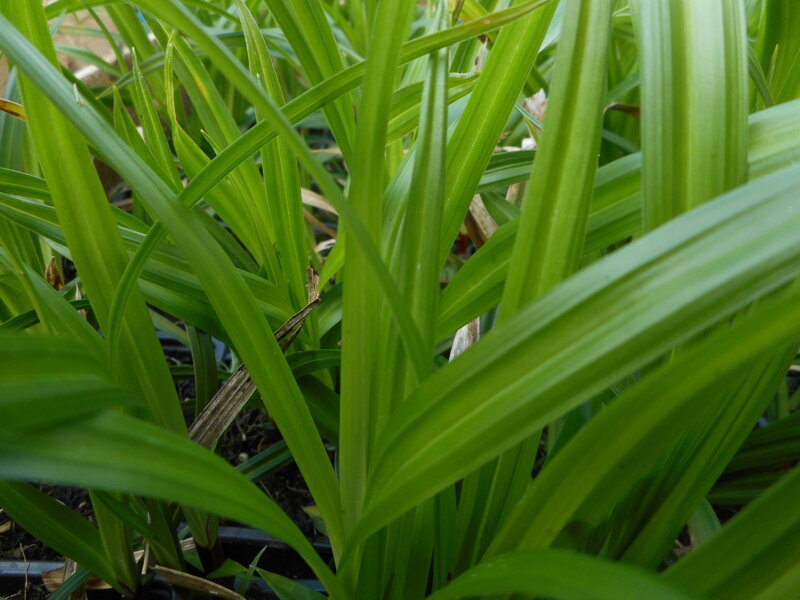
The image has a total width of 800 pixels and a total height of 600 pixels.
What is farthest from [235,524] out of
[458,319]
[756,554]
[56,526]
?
[756,554]

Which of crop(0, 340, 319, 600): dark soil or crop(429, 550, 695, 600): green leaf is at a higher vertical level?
crop(429, 550, 695, 600): green leaf

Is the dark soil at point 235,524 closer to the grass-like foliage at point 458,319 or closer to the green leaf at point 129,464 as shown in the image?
the grass-like foliage at point 458,319

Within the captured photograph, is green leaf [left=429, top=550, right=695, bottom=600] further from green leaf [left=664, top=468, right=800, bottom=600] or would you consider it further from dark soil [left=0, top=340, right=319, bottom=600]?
dark soil [left=0, top=340, right=319, bottom=600]

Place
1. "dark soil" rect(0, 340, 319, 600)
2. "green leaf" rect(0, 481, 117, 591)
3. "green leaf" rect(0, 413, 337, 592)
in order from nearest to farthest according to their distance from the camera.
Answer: "green leaf" rect(0, 413, 337, 592) → "green leaf" rect(0, 481, 117, 591) → "dark soil" rect(0, 340, 319, 600)

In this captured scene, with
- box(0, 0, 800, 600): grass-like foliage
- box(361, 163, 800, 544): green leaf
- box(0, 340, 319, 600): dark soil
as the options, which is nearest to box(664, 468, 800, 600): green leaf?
box(0, 0, 800, 600): grass-like foliage

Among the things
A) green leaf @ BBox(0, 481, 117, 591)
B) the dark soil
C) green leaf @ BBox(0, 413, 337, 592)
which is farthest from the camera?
the dark soil

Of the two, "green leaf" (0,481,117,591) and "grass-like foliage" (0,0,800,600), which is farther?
"green leaf" (0,481,117,591)

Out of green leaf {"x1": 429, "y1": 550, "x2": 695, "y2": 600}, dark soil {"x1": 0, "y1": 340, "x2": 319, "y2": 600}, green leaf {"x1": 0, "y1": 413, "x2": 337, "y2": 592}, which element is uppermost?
→ green leaf {"x1": 0, "y1": 413, "x2": 337, "y2": 592}

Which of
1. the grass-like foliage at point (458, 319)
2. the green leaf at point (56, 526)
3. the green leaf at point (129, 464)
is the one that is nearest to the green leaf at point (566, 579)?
the grass-like foliage at point (458, 319)


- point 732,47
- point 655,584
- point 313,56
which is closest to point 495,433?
point 655,584
